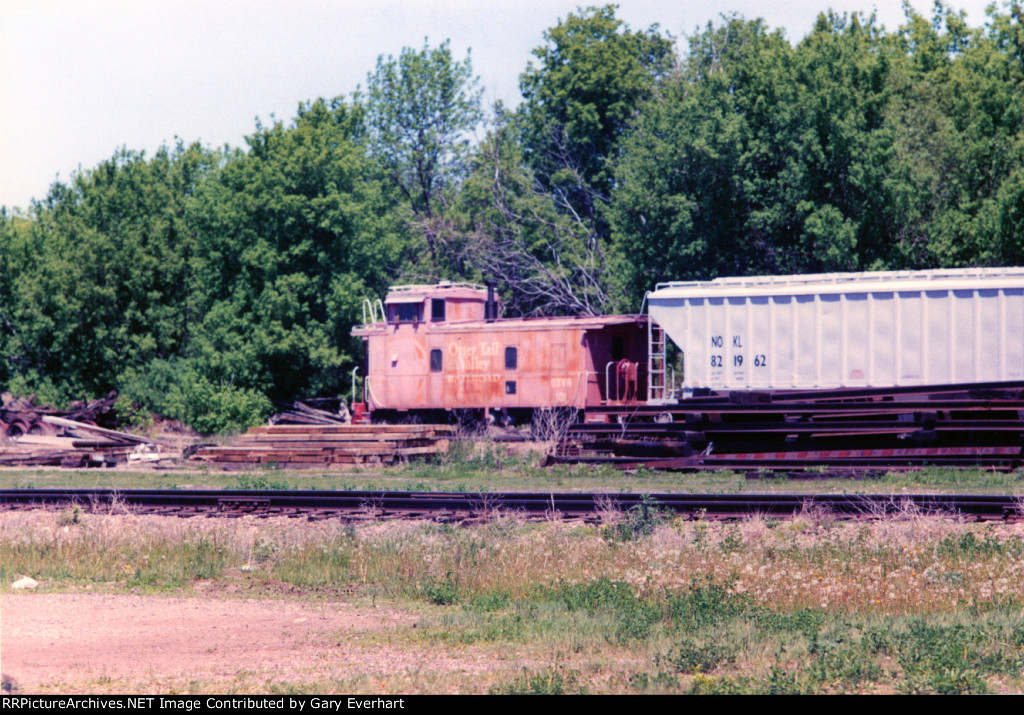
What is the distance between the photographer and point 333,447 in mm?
29094

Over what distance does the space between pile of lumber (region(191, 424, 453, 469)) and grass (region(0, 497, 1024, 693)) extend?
1050 centimetres

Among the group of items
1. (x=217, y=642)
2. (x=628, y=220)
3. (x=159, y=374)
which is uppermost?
(x=628, y=220)

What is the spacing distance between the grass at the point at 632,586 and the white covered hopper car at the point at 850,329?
33.3 ft

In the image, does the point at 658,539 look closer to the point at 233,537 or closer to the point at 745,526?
the point at 745,526

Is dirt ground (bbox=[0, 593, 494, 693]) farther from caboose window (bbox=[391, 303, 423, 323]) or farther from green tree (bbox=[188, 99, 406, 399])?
green tree (bbox=[188, 99, 406, 399])

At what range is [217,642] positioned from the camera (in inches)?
422

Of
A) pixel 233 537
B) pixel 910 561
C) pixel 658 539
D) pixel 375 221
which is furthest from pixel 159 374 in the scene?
pixel 910 561

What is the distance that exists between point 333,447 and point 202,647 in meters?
18.7

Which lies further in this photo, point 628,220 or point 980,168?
point 628,220

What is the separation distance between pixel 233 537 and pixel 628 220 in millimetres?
26242

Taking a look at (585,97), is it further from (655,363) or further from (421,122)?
(655,363)

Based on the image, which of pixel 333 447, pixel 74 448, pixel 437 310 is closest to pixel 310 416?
pixel 74 448
